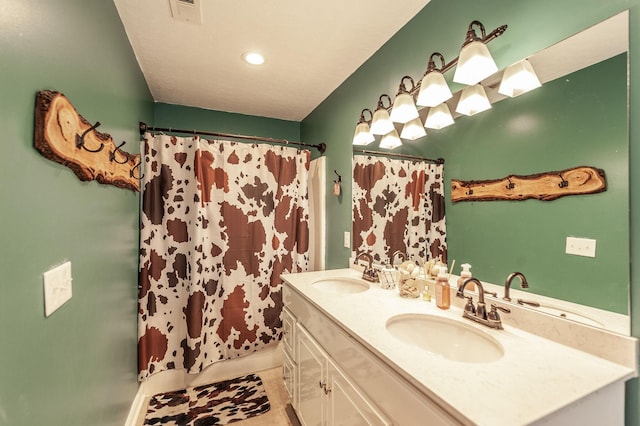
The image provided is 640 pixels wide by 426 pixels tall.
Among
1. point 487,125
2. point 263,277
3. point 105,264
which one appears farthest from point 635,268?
point 263,277

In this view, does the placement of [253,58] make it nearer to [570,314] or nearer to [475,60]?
[475,60]

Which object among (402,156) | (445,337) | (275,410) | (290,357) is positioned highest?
(402,156)

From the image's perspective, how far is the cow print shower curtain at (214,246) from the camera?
2049mm

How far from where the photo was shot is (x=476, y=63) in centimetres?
107

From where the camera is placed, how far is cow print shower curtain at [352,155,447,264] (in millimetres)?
1481

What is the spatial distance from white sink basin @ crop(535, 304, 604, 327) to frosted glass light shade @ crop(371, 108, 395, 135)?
1.19 m

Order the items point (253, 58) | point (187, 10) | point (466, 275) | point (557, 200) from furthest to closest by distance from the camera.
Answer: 1. point (253, 58)
2. point (187, 10)
3. point (466, 275)
4. point (557, 200)

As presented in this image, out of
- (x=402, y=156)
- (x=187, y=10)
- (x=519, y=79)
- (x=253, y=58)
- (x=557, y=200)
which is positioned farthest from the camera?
(x=253, y=58)

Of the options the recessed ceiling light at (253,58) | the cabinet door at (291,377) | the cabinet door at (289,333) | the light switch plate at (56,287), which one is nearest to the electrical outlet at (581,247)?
the cabinet door at (289,333)

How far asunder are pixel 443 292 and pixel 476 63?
3.20 feet

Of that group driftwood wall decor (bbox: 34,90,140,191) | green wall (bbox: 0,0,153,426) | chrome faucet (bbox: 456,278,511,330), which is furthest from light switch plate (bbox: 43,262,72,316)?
chrome faucet (bbox: 456,278,511,330)

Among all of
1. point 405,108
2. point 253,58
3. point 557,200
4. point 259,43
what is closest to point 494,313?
point 557,200

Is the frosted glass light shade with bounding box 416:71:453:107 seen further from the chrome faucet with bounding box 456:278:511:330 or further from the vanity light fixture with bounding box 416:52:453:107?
the chrome faucet with bounding box 456:278:511:330

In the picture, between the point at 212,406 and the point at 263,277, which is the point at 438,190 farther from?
the point at 212,406
